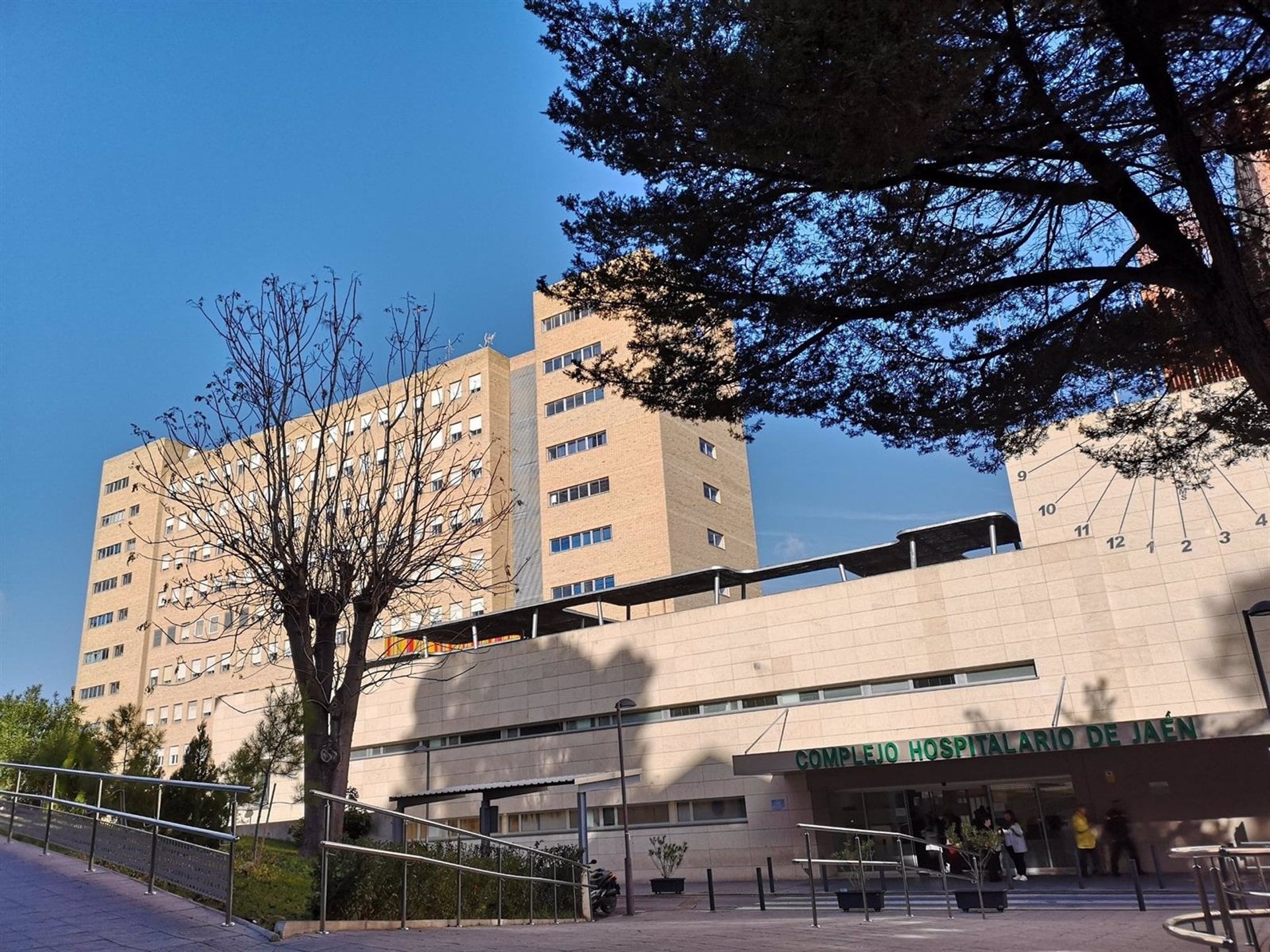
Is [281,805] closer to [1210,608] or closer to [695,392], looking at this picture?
[1210,608]

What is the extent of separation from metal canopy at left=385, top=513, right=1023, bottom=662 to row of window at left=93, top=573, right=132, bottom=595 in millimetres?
42640

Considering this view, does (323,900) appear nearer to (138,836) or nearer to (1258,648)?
(138,836)

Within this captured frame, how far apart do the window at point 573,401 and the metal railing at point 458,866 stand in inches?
1272

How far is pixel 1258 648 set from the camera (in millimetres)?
22031

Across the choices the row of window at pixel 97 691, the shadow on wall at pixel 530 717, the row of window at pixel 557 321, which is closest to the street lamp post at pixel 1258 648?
the shadow on wall at pixel 530 717

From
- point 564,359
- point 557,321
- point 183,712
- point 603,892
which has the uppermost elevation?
point 557,321

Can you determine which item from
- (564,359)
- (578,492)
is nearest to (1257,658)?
(578,492)

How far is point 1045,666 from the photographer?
25.0 meters

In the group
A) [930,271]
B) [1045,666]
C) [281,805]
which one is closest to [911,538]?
[1045,666]

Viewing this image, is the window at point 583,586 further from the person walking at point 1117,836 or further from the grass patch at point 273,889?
the grass patch at point 273,889

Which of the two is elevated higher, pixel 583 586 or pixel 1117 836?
pixel 583 586

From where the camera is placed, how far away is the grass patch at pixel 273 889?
7.97 metres

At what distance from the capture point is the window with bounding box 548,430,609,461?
45969 mm

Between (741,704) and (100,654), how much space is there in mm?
59765
